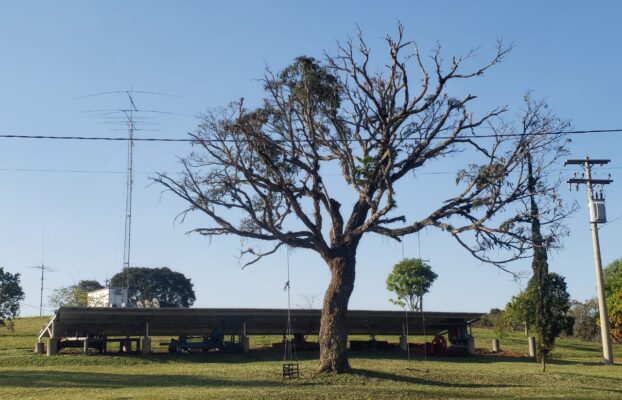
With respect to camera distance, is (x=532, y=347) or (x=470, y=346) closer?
(x=532, y=347)

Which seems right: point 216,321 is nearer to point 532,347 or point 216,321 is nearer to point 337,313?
point 337,313

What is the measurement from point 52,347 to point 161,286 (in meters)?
58.0

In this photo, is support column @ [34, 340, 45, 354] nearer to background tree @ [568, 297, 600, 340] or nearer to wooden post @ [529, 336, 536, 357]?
wooden post @ [529, 336, 536, 357]

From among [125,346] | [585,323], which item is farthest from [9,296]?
[585,323]

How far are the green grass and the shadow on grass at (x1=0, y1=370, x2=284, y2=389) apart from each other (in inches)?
1.3

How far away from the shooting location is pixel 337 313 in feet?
92.3

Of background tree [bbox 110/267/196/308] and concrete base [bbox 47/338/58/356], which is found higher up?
background tree [bbox 110/267/196/308]

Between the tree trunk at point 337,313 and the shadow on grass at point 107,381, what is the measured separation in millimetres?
2346

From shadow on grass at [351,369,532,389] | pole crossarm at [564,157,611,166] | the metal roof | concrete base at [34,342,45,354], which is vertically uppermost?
pole crossarm at [564,157,611,166]

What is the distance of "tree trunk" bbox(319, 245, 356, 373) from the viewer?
27.9 m

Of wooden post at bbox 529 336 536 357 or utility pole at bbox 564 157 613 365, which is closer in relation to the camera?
utility pole at bbox 564 157 613 365

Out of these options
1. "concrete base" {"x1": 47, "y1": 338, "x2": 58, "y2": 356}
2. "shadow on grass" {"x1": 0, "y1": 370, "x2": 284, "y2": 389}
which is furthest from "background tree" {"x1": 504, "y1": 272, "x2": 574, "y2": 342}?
"concrete base" {"x1": 47, "y1": 338, "x2": 58, "y2": 356}

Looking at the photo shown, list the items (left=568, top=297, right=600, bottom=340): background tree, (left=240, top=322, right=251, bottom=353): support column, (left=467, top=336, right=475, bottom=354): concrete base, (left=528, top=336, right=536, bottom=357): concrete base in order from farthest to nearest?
1. (left=568, top=297, right=600, bottom=340): background tree
2. (left=467, top=336, right=475, bottom=354): concrete base
3. (left=528, top=336, right=536, bottom=357): concrete base
4. (left=240, top=322, right=251, bottom=353): support column

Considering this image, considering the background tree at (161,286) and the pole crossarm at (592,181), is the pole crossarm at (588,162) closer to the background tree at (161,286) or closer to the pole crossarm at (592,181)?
the pole crossarm at (592,181)
